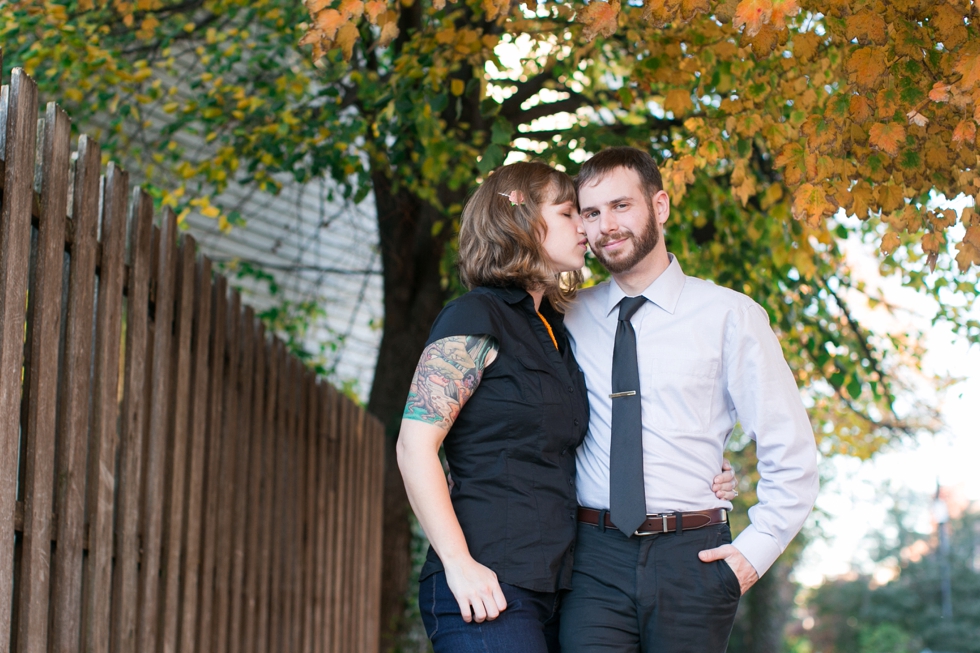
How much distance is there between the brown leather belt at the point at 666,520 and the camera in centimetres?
280

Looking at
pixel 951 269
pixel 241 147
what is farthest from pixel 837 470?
pixel 241 147

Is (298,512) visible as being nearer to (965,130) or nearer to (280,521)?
(280,521)

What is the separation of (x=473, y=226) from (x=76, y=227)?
1.21 m

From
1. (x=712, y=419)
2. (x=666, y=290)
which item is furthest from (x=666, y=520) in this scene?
(x=666, y=290)

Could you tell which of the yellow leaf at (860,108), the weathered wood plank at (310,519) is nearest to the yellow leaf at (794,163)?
the yellow leaf at (860,108)

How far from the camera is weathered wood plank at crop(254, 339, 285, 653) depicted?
4.83 metres

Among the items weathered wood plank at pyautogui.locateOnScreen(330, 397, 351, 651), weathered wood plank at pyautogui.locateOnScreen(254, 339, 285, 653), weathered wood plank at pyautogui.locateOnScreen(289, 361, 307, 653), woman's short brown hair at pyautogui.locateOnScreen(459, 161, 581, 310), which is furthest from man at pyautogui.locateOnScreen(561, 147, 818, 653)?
weathered wood plank at pyautogui.locateOnScreen(330, 397, 351, 651)

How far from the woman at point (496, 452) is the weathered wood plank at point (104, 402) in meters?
1.06

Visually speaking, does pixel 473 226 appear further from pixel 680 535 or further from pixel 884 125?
pixel 884 125

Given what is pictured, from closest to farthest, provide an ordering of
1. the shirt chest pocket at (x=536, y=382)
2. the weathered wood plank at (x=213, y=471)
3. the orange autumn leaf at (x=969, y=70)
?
the orange autumn leaf at (x=969, y=70) < the shirt chest pocket at (x=536, y=382) < the weathered wood plank at (x=213, y=471)

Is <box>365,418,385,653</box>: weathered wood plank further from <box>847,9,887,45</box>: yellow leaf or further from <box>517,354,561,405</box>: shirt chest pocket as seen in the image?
<box>847,9,887,45</box>: yellow leaf

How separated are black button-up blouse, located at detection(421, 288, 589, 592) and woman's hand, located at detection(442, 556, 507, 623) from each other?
0.07 m

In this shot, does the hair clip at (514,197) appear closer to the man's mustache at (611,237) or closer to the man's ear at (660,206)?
the man's mustache at (611,237)

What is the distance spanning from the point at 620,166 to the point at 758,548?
1.29m
